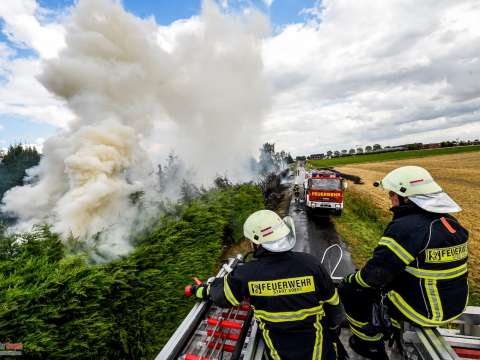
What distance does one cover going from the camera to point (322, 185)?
15.0m

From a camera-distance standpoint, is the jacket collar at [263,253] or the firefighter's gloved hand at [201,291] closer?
the jacket collar at [263,253]

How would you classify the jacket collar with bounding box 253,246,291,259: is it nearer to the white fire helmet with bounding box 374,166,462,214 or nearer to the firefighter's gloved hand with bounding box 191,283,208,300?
the firefighter's gloved hand with bounding box 191,283,208,300

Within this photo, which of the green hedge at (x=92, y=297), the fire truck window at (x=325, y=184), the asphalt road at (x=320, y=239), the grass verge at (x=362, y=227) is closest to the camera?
the green hedge at (x=92, y=297)

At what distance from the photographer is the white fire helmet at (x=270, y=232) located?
7.52 feet

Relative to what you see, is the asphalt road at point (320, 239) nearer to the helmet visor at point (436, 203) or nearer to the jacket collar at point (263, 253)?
the helmet visor at point (436, 203)

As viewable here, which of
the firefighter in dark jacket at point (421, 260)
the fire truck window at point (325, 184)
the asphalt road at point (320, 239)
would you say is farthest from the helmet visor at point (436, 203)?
the fire truck window at point (325, 184)

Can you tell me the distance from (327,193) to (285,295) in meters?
13.2

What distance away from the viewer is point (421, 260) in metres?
2.25

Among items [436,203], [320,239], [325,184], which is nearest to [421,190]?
[436,203]

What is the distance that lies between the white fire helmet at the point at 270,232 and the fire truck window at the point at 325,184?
42.8 feet

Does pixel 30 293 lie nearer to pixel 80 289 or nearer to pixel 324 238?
pixel 80 289

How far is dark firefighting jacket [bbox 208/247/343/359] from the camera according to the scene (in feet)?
7.05

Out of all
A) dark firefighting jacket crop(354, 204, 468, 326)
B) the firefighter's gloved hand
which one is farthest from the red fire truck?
the firefighter's gloved hand

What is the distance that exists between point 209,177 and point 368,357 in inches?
778
